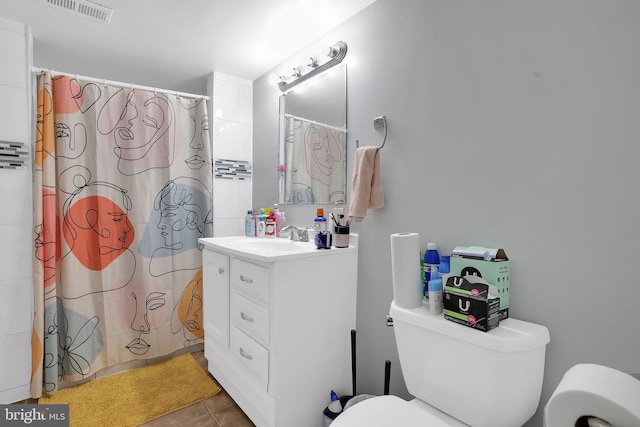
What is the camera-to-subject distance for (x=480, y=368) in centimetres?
93

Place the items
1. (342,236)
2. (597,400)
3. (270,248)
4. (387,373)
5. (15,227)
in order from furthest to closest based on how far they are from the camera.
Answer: (270,248) < (15,227) < (342,236) < (387,373) < (597,400)

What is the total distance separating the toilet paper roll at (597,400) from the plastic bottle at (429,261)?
61cm

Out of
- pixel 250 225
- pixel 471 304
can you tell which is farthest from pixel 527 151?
pixel 250 225

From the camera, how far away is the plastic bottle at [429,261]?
1199 mm

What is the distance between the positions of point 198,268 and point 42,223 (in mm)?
936

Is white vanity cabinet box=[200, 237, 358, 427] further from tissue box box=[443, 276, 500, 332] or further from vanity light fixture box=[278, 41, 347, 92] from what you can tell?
vanity light fixture box=[278, 41, 347, 92]

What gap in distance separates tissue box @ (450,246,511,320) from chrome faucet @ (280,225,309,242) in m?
0.93

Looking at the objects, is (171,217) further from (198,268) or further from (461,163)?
(461,163)

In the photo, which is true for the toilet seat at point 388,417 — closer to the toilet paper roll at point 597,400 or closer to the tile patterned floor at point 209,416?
the toilet paper roll at point 597,400

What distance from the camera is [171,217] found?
7.29 ft

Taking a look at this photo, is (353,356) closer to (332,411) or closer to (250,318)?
(332,411)

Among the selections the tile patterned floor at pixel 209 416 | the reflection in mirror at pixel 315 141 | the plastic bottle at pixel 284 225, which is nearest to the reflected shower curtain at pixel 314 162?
the reflection in mirror at pixel 315 141

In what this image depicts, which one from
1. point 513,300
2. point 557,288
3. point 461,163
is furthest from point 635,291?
point 461,163

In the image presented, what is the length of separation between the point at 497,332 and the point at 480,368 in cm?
12
